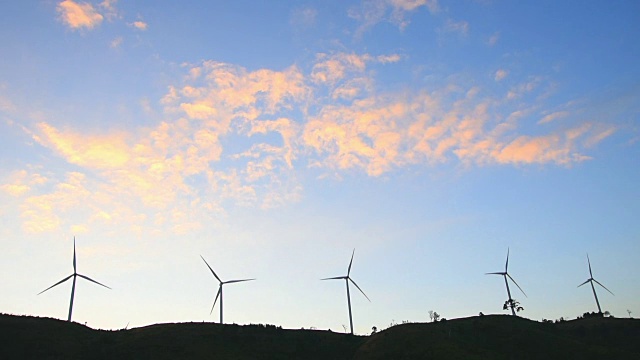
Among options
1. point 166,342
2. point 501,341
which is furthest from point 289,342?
point 501,341

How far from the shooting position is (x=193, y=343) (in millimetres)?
81375

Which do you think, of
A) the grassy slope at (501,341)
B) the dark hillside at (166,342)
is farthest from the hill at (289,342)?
the grassy slope at (501,341)

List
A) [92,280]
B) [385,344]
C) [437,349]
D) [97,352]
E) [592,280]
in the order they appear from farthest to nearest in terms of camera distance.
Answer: [592,280]
[92,280]
[385,344]
[437,349]
[97,352]

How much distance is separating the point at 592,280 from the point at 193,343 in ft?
346

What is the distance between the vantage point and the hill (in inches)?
3004

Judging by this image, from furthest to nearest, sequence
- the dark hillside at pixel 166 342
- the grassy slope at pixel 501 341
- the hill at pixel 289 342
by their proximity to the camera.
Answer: the grassy slope at pixel 501 341, the hill at pixel 289 342, the dark hillside at pixel 166 342

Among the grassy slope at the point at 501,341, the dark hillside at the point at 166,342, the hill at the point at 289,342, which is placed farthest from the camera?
the grassy slope at the point at 501,341

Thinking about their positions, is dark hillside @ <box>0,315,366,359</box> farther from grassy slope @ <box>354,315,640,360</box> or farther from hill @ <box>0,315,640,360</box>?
grassy slope @ <box>354,315,640,360</box>

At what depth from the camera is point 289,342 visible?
294 ft

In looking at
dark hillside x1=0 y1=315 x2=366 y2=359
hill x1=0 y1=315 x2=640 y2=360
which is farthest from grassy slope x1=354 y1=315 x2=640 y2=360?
dark hillside x1=0 y1=315 x2=366 y2=359

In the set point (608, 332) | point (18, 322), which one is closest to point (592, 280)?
point (608, 332)

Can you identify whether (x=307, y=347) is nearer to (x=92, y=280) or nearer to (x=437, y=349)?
(x=437, y=349)

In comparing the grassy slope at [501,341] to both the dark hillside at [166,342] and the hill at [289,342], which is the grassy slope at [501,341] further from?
the dark hillside at [166,342]

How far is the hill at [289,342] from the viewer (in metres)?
76.3
